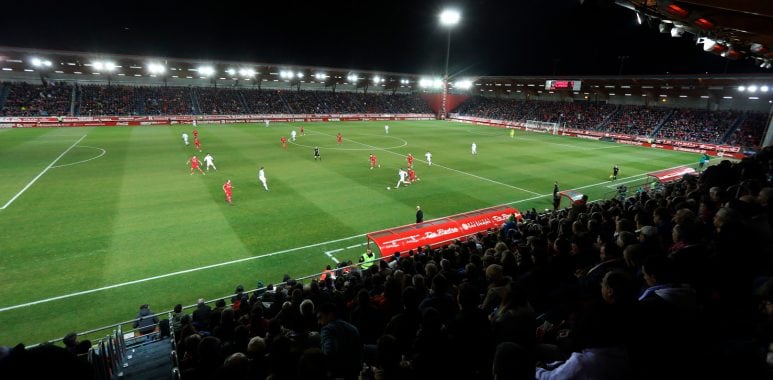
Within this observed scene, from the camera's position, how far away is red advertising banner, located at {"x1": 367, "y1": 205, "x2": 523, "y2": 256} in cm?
1424

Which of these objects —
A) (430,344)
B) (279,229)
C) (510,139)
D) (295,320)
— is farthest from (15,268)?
(510,139)

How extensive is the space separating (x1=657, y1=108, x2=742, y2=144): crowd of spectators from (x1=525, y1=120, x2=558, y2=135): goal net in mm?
14227

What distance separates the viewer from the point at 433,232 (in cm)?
1517

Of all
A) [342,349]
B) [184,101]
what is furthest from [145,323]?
[184,101]

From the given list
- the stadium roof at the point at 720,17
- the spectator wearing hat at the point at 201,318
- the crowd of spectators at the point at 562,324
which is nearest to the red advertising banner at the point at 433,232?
the spectator wearing hat at the point at 201,318

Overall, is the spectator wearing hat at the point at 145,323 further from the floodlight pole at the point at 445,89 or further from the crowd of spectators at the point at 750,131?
the floodlight pole at the point at 445,89

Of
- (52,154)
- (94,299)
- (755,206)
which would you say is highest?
(755,206)

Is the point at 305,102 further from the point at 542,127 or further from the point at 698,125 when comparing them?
the point at 698,125

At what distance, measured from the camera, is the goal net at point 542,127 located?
6262 cm

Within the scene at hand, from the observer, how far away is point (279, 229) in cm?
1811

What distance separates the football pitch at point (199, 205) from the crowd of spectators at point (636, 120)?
13368 mm

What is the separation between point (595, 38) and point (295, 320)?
227 ft

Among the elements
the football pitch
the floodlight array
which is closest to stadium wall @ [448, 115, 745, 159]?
the football pitch

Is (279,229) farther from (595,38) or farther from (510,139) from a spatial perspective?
(595,38)
